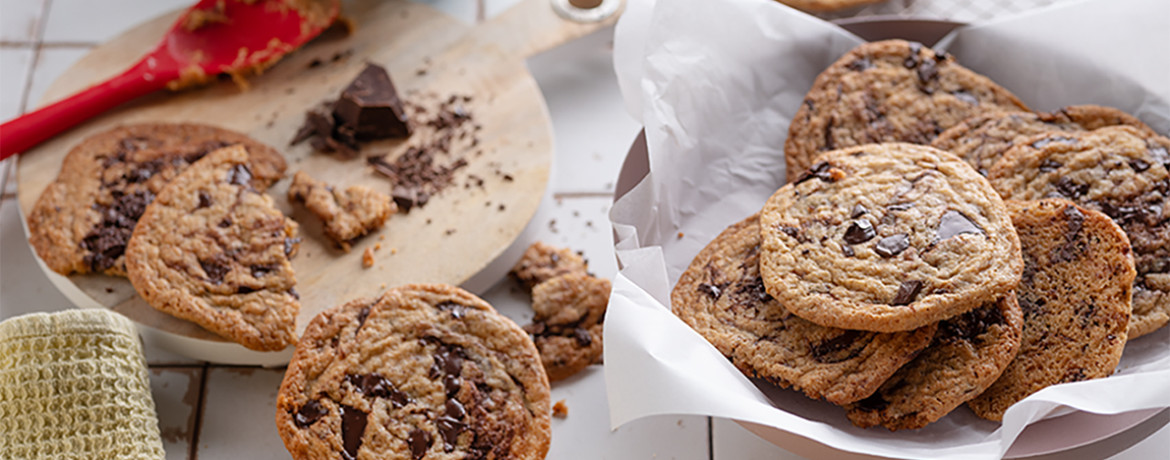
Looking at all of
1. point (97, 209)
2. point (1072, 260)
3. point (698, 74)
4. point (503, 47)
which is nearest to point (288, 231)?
point (97, 209)

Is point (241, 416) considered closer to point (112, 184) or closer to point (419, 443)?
point (419, 443)

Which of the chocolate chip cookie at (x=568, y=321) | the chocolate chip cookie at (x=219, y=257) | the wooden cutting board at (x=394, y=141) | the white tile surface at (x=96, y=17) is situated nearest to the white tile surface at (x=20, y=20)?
the white tile surface at (x=96, y=17)

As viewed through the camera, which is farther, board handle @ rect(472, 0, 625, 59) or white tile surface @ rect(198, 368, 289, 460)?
board handle @ rect(472, 0, 625, 59)

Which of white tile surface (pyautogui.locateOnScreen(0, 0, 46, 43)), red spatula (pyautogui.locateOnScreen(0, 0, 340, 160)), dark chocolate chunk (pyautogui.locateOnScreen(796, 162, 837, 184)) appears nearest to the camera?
dark chocolate chunk (pyautogui.locateOnScreen(796, 162, 837, 184))

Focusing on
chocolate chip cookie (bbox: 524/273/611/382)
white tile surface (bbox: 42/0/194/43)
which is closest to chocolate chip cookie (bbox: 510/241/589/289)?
chocolate chip cookie (bbox: 524/273/611/382)

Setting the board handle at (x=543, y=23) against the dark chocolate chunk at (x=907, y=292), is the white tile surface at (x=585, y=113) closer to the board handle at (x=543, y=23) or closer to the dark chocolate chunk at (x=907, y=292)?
the board handle at (x=543, y=23)

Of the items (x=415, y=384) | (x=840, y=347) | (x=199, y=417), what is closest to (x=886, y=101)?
(x=840, y=347)

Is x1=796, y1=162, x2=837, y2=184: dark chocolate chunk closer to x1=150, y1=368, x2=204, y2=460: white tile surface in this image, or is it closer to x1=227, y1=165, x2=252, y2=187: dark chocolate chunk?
x1=227, y1=165, x2=252, y2=187: dark chocolate chunk
